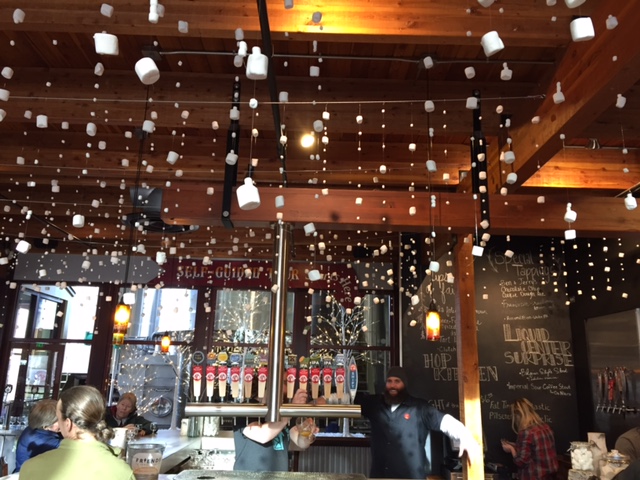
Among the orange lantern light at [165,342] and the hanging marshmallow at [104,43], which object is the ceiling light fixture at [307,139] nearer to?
the hanging marshmallow at [104,43]

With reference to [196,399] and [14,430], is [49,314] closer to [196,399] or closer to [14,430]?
[14,430]

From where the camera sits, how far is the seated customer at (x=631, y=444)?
4156 mm

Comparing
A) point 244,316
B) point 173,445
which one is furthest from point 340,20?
point 244,316

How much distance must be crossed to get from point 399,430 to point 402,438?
0.06 m

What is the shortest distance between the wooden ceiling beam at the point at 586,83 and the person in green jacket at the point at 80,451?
2554mm

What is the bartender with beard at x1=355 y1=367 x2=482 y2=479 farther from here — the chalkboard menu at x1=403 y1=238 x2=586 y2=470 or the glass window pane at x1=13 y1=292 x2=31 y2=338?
the glass window pane at x1=13 y1=292 x2=31 y2=338

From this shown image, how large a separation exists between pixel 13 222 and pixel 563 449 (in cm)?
714

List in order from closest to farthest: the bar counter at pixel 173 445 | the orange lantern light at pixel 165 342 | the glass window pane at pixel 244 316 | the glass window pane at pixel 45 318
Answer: the bar counter at pixel 173 445
the orange lantern light at pixel 165 342
the glass window pane at pixel 244 316
the glass window pane at pixel 45 318

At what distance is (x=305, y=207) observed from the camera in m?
3.53

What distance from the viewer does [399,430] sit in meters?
4.08

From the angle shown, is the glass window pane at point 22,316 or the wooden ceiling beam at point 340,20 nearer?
the wooden ceiling beam at point 340,20

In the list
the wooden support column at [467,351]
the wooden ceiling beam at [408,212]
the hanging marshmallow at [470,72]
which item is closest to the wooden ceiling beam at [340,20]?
the hanging marshmallow at [470,72]

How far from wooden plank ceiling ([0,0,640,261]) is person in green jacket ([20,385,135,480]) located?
1543 mm

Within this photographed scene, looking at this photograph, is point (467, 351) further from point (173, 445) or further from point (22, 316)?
point (22, 316)
